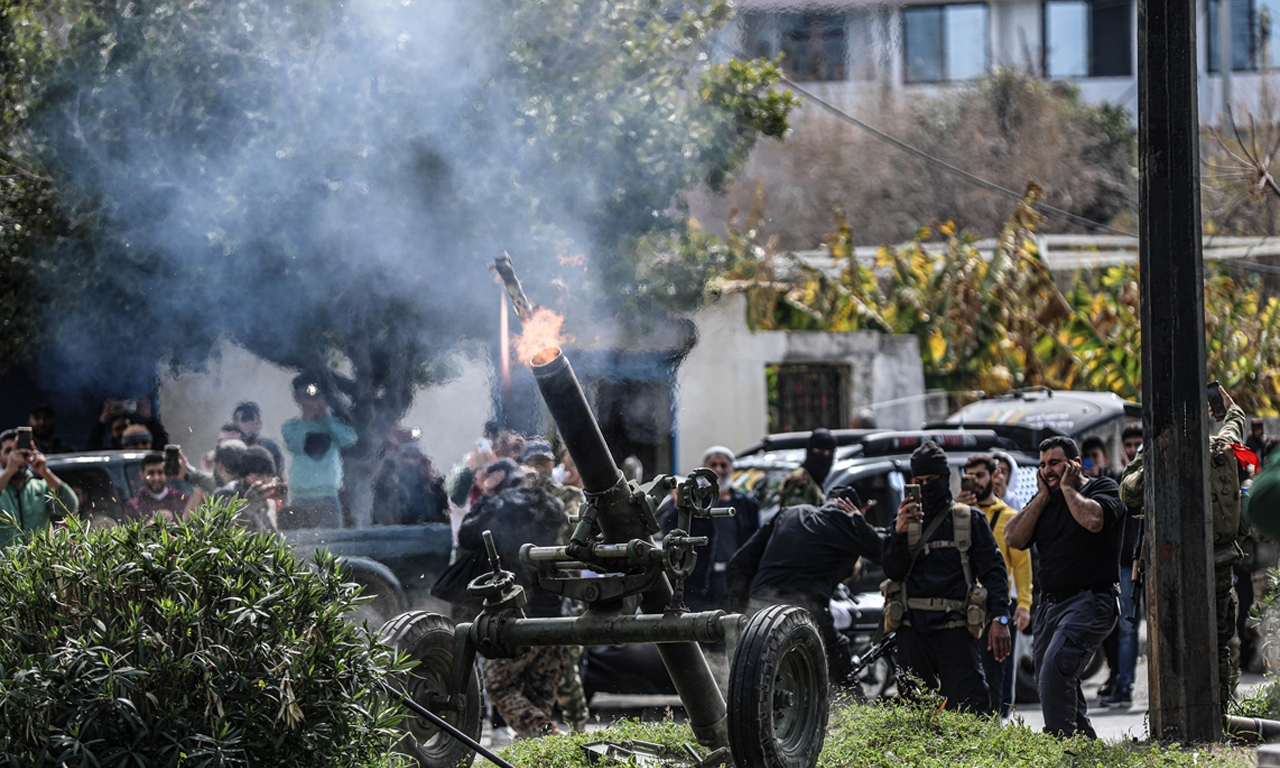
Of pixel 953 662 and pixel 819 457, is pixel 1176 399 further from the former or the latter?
pixel 819 457

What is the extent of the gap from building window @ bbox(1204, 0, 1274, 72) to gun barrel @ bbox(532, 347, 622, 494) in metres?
26.3

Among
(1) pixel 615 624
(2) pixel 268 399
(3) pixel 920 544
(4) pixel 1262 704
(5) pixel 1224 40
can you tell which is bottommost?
(4) pixel 1262 704

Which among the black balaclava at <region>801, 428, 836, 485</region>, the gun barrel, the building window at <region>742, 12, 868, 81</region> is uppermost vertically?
the building window at <region>742, 12, 868, 81</region>

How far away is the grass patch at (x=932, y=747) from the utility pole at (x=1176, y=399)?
0.35 metres

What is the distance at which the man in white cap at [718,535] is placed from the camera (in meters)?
9.78

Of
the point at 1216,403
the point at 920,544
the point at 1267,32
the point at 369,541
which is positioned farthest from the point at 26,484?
the point at 1267,32

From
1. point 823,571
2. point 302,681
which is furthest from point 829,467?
point 302,681

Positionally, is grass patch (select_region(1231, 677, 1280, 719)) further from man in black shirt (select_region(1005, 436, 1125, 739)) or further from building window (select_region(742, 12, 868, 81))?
building window (select_region(742, 12, 868, 81))

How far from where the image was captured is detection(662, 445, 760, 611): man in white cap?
32.1 feet

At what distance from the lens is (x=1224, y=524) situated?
7773 mm

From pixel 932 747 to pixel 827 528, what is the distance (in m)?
2.08

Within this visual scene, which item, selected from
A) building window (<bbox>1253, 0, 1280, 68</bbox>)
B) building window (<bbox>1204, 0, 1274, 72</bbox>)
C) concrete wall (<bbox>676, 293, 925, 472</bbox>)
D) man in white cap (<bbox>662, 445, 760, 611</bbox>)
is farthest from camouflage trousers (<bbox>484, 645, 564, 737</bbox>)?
building window (<bbox>1204, 0, 1274, 72</bbox>)

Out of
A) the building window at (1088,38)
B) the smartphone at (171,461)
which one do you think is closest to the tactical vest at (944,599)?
the smartphone at (171,461)

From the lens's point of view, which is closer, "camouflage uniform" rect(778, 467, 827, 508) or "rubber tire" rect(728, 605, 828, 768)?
"rubber tire" rect(728, 605, 828, 768)
